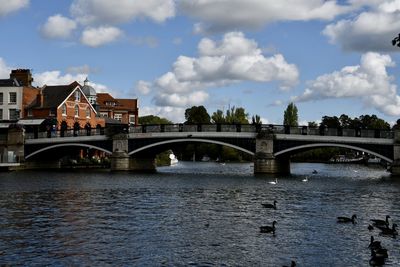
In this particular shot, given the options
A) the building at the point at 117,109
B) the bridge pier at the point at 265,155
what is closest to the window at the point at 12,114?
the building at the point at 117,109

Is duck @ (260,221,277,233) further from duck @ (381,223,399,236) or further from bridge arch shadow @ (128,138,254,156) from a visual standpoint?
bridge arch shadow @ (128,138,254,156)

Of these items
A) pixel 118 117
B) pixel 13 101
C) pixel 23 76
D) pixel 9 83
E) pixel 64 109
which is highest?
pixel 23 76

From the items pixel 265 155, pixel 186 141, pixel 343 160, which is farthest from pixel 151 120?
pixel 265 155

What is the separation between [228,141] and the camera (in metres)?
76.4

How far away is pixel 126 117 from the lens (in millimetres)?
136625

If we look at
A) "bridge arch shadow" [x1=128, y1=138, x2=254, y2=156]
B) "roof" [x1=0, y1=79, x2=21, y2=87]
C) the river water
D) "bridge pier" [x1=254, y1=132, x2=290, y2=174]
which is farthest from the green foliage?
the river water

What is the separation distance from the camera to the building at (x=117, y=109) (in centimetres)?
13275

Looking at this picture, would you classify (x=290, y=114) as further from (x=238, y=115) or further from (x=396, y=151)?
(x=396, y=151)

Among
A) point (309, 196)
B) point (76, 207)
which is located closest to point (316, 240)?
point (76, 207)

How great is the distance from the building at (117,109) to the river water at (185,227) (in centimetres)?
8187

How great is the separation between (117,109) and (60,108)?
35.7 m

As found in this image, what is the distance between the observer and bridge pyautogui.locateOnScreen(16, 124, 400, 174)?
2719 inches

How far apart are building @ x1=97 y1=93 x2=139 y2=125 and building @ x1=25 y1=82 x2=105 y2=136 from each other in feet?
81.2

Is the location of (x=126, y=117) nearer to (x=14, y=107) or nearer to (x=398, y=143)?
(x=14, y=107)
